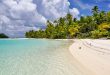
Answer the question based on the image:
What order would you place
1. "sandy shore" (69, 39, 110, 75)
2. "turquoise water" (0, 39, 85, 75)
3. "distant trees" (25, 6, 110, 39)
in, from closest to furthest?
"sandy shore" (69, 39, 110, 75)
"turquoise water" (0, 39, 85, 75)
"distant trees" (25, 6, 110, 39)

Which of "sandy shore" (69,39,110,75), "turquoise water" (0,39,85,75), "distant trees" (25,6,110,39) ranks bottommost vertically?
"turquoise water" (0,39,85,75)

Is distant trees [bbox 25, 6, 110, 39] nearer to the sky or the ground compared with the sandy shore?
nearer to the sky

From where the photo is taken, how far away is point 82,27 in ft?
217

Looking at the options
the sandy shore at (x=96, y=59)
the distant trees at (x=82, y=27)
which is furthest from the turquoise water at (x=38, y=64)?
the distant trees at (x=82, y=27)

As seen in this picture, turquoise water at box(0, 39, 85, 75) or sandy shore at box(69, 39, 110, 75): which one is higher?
sandy shore at box(69, 39, 110, 75)

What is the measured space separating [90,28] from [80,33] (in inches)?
216

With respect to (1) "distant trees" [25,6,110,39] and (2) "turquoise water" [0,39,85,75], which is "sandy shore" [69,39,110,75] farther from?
(1) "distant trees" [25,6,110,39]

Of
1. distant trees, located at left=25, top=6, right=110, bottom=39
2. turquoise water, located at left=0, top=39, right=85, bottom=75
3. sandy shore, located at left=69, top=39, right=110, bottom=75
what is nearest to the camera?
sandy shore, located at left=69, top=39, right=110, bottom=75

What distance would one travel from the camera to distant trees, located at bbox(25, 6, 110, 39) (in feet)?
178

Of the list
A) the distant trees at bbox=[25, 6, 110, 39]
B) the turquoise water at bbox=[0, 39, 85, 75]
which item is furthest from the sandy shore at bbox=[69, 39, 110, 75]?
the distant trees at bbox=[25, 6, 110, 39]

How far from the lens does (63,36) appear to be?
76438mm

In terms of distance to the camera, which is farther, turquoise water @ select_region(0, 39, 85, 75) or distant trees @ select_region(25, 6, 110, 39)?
distant trees @ select_region(25, 6, 110, 39)

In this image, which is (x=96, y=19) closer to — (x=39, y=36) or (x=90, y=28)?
(x=90, y=28)

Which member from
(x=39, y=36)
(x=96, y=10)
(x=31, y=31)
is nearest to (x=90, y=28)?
(x=96, y=10)
